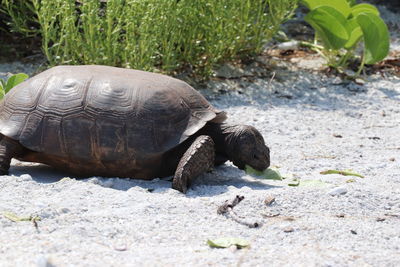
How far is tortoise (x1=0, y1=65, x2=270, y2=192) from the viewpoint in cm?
390

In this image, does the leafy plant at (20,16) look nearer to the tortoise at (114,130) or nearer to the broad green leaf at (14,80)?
the broad green leaf at (14,80)

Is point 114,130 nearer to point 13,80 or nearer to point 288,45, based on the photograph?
point 13,80

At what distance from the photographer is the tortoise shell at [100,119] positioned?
12.8 ft

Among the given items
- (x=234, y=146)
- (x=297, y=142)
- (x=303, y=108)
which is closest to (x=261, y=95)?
(x=303, y=108)

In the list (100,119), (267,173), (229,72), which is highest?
(100,119)

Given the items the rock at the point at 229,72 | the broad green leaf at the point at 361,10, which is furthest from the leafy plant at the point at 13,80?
the broad green leaf at the point at 361,10

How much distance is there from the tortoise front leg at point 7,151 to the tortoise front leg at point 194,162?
2.98 feet

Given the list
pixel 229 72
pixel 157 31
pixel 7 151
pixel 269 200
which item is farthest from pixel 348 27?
pixel 7 151

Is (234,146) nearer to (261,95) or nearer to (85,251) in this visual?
(85,251)

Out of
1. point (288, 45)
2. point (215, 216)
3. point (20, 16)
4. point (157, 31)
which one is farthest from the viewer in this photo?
point (288, 45)

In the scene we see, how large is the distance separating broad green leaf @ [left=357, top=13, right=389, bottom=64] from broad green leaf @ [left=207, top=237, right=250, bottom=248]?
4115 mm

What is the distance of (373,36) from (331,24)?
401mm

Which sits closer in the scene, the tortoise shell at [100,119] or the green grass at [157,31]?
the tortoise shell at [100,119]

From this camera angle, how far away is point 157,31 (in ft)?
19.4
